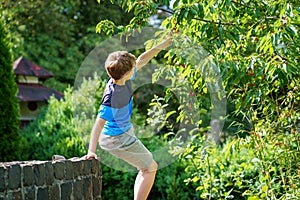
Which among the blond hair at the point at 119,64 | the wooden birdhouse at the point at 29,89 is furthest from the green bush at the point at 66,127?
the blond hair at the point at 119,64

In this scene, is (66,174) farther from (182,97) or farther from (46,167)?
(182,97)

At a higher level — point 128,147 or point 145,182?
point 128,147

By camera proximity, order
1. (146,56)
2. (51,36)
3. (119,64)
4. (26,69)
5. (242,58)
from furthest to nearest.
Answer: (51,36)
(26,69)
(242,58)
(146,56)
(119,64)

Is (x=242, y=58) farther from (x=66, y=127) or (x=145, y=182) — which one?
(x=66, y=127)

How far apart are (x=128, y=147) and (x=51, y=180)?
1.75 ft

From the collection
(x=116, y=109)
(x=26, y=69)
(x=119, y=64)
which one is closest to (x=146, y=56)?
(x=119, y=64)

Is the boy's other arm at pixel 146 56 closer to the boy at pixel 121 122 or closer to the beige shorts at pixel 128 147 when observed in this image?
the boy at pixel 121 122

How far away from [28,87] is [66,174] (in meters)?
6.24

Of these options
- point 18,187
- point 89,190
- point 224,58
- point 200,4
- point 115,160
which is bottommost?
point 115,160

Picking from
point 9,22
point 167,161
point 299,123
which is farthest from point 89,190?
point 9,22

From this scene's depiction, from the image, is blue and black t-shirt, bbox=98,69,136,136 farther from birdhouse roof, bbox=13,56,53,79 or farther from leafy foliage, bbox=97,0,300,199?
birdhouse roof, bbox=13,56,53,79

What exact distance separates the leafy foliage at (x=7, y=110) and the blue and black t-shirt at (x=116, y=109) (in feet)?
13.4

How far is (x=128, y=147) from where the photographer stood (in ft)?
10.3

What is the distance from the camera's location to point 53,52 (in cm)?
1343
